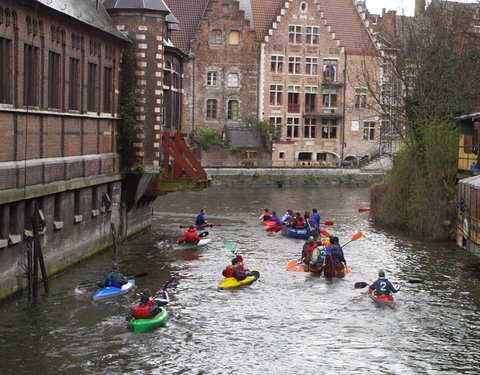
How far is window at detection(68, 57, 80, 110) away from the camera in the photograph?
27109mm

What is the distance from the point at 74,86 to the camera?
2755cm

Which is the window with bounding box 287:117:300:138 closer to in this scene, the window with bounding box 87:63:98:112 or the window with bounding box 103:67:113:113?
the window with bounding box 103:67:113:113

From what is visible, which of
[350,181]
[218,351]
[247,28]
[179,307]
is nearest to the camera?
[218,351]

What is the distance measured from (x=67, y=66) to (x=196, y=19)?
1870 inches

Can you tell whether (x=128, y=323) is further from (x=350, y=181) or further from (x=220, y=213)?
(x=350, y=181)

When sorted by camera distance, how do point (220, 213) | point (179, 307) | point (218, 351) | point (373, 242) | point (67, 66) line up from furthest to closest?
point (220, 213) → point (373, 242) → point (67, 66) → point (179, 307) → point (218, 351)

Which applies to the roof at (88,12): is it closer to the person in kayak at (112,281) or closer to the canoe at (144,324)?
the person in kayak at (112,281)

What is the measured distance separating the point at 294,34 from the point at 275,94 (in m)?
5.15


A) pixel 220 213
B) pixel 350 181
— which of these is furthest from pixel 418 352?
pixel 350 181

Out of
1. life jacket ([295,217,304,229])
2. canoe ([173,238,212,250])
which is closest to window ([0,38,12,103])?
canoe ([173,238,212,250])

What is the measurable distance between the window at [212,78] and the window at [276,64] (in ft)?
15.3

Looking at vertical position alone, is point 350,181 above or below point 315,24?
below

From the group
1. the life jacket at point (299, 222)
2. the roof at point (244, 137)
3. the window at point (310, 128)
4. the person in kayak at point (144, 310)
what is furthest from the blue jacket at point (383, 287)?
the window at point (310, 128)

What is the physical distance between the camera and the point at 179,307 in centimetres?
2227
